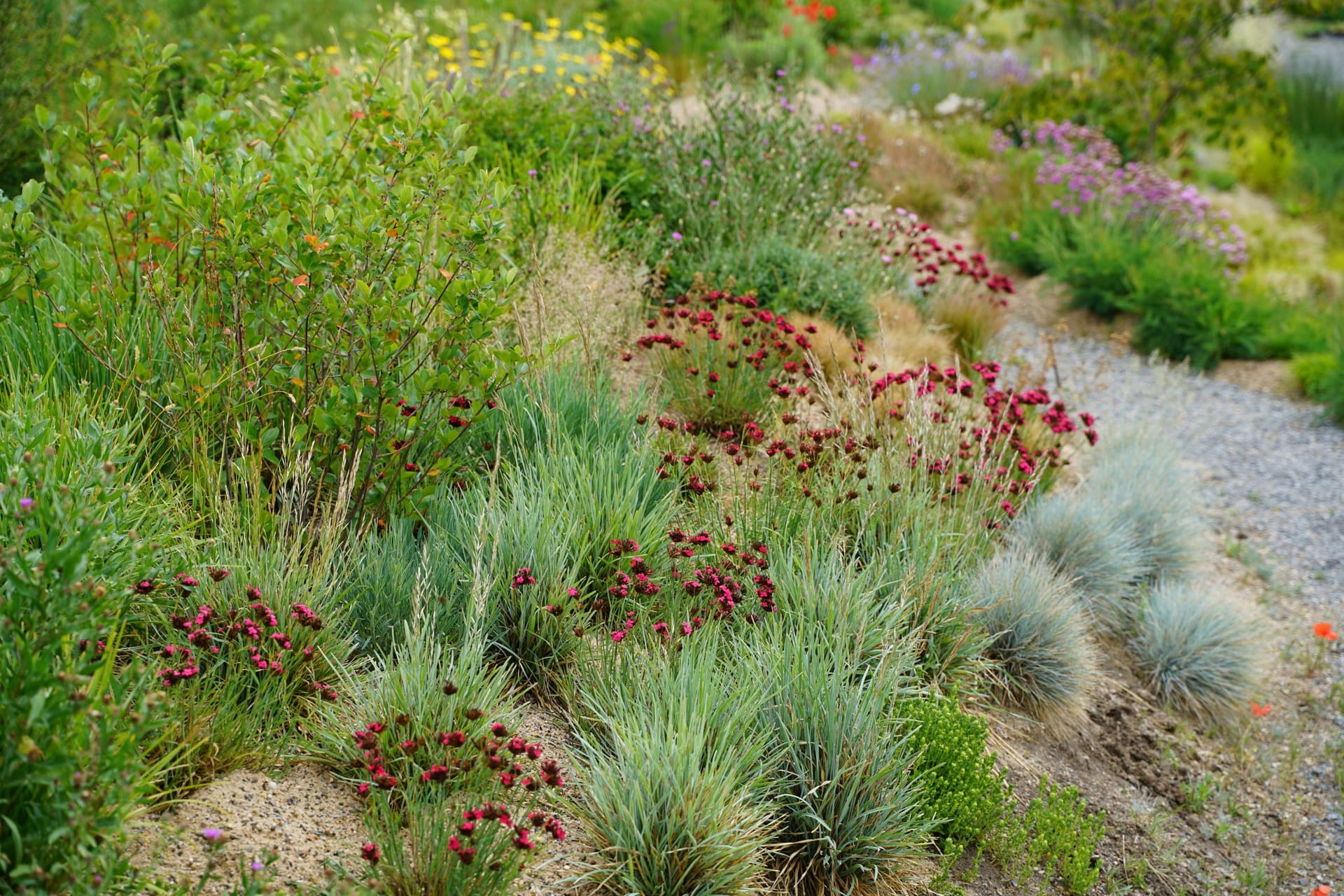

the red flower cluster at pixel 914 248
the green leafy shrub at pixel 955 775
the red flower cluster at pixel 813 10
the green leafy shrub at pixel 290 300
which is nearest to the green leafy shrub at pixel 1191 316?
the red flower cluster at pixel 914 248

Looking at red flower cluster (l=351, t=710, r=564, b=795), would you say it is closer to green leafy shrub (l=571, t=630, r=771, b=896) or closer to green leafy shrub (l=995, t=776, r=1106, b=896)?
green leafy shrub (l=571, t=630, r=771, b=896)

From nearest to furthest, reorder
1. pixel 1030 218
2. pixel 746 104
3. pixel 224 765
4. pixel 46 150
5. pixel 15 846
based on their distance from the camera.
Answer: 1. pixel 15 846
2. pixel 224 765
3. pixel 46 150
4. pixel 746 104
5. pixel 1030 218

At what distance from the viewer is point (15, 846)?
5.94 feet

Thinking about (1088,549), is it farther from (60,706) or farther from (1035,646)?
(60,706)

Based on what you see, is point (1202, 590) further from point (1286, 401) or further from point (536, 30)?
point (536, 30)

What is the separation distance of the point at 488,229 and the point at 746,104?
13.6 ft

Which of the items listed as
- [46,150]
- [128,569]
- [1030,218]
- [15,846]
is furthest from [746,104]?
[15,846]

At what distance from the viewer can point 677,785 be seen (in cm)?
235

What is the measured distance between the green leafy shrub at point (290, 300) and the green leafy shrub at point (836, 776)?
4.11 ft

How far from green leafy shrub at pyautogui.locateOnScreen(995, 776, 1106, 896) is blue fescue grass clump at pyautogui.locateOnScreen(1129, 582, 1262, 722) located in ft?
4.00

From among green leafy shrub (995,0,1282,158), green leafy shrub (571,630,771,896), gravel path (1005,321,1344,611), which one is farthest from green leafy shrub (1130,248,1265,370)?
green leafy shrub (571,630,771,896)

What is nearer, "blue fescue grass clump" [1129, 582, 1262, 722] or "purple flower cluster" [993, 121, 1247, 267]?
"blue fescue grass clump" [1129, 582, 1262, 722]

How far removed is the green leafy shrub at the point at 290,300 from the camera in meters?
2.99

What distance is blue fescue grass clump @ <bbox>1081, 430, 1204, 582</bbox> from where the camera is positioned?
15.5 ft
